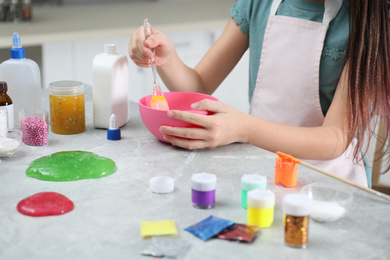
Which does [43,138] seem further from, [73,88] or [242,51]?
[242,51]

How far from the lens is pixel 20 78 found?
4.31 ft

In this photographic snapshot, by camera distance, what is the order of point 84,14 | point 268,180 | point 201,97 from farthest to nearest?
1. point 84,14
2. point 201,97
3. point 268,180

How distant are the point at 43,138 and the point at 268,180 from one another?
51cm

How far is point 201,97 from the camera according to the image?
1.39m

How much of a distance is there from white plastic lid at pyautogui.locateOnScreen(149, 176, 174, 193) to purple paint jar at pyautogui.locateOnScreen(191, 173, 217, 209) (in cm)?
7

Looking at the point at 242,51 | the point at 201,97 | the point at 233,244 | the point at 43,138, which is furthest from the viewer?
the point at 242,51

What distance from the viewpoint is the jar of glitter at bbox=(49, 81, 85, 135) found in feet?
4.26

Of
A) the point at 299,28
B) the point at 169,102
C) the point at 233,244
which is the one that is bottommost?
the point at 233,244

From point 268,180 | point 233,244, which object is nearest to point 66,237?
point 233,244

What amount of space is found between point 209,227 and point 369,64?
0.71 meters

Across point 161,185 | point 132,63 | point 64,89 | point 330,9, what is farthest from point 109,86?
point 132,63

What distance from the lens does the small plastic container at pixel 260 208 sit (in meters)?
0.87

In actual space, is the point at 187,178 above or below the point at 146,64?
below

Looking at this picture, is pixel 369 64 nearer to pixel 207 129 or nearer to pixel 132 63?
pixel 207 129
